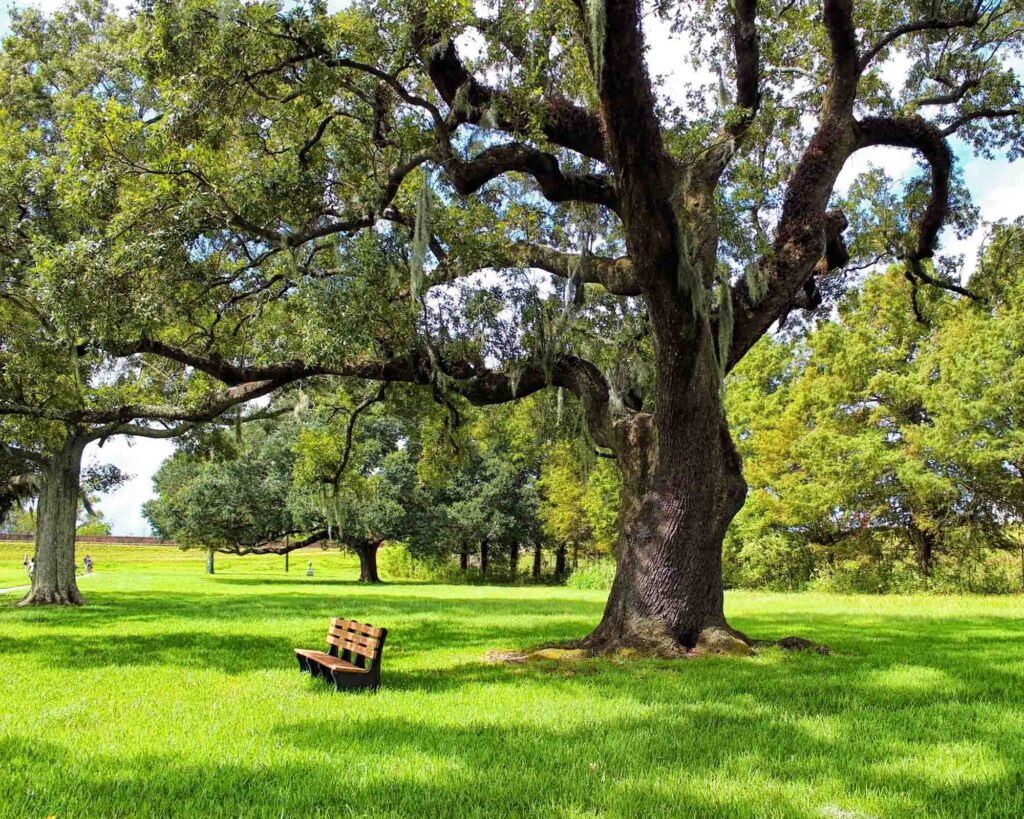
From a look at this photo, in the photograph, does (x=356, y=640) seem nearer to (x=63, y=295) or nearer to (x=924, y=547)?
(x=63, y=295)

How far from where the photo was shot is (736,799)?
3.44 m

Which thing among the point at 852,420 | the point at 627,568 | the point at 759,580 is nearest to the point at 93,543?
the point at 759,580

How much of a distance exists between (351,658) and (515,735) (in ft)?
8.59

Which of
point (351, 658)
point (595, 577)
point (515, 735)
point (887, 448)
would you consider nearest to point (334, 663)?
point (351, 658)

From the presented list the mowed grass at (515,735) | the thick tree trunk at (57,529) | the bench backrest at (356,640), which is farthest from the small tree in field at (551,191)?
the thick tree trunk at (57,529)

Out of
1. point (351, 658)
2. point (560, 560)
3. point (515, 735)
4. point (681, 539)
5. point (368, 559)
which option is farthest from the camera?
point (560, 560)

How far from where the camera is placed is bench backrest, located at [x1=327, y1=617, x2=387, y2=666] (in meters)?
6.32

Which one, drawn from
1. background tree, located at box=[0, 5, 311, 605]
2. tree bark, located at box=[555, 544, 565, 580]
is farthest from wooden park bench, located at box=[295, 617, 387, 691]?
tree bark, located at box=[555, 544, 565, 580]

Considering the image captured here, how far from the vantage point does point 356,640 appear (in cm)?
660

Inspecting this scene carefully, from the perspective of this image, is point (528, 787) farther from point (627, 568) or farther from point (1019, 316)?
point (1019, 316)

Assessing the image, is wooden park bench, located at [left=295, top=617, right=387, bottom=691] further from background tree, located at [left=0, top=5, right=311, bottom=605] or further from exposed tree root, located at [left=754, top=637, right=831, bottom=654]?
exposed tree root, located at [left=754, top=637, right=831, bottom=654]

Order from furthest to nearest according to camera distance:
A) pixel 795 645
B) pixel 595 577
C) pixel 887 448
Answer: pixel 595 577, pixel 887 448, pixel 795 645

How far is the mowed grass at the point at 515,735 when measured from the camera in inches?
137

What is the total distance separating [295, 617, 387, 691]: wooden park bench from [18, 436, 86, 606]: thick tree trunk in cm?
1323
